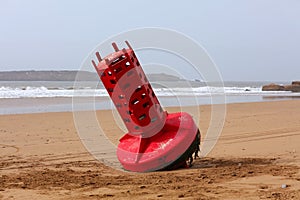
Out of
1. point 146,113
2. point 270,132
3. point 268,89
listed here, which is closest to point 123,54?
point 146,113

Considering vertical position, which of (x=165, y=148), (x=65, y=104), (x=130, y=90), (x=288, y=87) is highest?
(x=130, y=90)

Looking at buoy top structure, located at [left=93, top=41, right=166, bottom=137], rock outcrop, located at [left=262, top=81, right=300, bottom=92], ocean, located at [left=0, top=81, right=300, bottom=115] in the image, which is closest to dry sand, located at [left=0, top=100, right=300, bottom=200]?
buoy top structure, located at [left=93, top=41, right=166, bottom=137]

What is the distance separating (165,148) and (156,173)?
400 mm

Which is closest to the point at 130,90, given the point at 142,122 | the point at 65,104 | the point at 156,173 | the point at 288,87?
the point at 142,122

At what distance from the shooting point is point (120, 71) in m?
6.80

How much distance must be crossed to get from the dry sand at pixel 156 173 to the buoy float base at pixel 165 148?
17cm

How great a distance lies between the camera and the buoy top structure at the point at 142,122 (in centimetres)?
682

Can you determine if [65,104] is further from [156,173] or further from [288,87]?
[288,87]

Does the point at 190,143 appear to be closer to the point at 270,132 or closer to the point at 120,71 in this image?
the point at 120,71

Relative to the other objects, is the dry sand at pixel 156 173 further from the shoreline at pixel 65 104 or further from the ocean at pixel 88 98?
the shoreline at pixel 65 104

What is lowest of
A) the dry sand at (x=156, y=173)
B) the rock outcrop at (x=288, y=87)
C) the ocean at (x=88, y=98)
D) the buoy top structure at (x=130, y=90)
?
the rock outcrop at (x=288, y=87)

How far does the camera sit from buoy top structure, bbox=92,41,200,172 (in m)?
6.82

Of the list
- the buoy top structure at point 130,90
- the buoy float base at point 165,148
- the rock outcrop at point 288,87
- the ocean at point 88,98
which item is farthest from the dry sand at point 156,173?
the rock outcrop at point 288,87

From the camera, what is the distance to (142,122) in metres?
7.05
